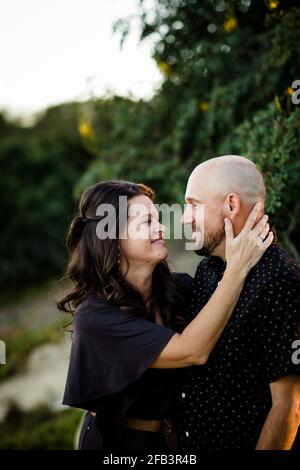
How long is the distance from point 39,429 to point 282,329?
14.5 ft

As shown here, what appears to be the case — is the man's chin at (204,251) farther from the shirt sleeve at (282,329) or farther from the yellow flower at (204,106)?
the yellow flower at (204,106)

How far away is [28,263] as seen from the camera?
39.8 feet

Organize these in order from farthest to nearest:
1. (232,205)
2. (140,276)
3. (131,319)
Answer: (140,276), (131,319), (232,205)

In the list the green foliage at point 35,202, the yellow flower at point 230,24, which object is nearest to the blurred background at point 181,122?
the yellow flower at point 230,24

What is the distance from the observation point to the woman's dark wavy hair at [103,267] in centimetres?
246

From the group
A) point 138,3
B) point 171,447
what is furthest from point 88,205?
point 138,3

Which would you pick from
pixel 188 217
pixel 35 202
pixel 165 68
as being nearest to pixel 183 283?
pixel 188 217

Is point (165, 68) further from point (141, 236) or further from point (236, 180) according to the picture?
point (236, 180)

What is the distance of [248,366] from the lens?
2102mm

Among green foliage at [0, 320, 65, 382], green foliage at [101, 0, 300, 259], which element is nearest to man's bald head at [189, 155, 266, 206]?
green foliage at [101, 0, 300, 259]

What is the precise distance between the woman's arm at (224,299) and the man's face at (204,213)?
13 cm

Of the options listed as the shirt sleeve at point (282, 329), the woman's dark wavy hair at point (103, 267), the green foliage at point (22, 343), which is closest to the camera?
the shirt sleeve at point (282, 329)

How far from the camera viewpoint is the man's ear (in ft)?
7.02
